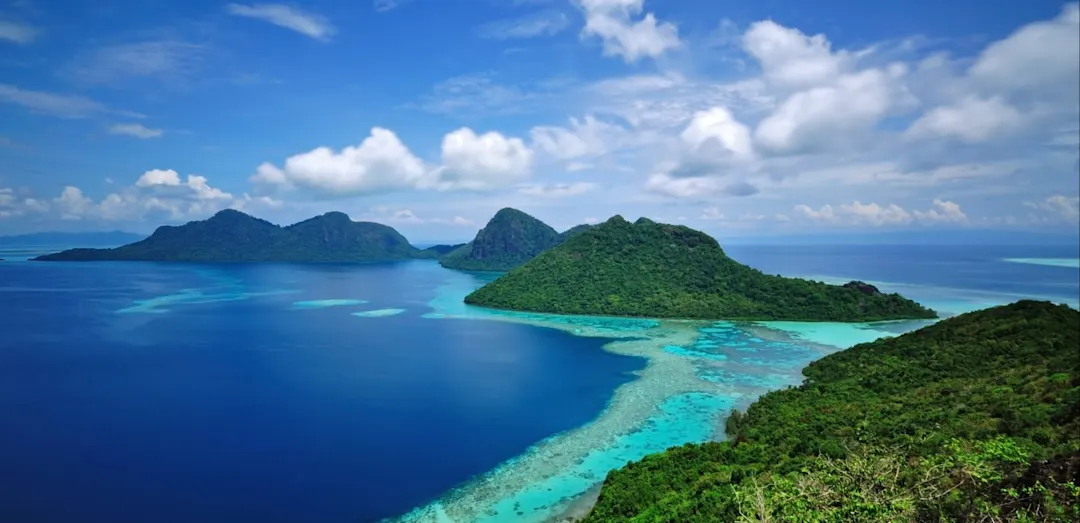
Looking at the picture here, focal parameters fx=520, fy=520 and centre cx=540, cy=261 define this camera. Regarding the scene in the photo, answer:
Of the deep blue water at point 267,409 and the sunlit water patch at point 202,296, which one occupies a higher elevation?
the sunlit water patch at point 202,296

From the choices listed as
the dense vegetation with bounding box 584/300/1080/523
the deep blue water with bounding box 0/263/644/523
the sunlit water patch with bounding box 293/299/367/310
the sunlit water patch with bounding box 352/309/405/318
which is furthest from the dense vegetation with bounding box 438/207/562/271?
the dense vegetation with bounding box 584/300/1080/523

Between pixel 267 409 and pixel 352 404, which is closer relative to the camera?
pixel 267 409

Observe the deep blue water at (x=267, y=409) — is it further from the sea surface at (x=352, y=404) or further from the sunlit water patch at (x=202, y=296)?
the sunlit water patch at (x=202, y=296)

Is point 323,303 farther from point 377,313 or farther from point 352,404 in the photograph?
point 352,404

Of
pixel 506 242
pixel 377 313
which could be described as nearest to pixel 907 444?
pixel 377 313

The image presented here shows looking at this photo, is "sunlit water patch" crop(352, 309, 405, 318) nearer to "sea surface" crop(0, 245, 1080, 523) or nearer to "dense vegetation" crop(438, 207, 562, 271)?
"sea surface" crop(0, 245, 1080, 523)

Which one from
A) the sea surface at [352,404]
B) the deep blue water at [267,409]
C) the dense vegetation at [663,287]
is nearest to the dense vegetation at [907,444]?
the sea surface at [352,404]

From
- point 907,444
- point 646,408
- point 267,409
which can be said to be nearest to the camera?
point 907,444
